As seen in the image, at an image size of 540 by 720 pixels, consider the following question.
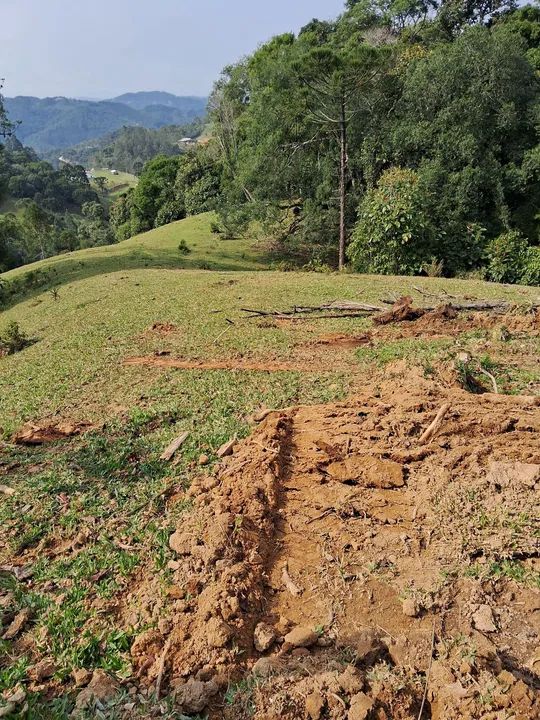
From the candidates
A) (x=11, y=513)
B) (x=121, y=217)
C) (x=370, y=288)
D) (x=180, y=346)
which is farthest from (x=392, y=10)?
(x=11, y=513)

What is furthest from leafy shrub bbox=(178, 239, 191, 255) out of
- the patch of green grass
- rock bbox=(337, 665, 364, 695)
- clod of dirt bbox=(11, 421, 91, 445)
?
rock bbox=(337, 665, 364, 695)

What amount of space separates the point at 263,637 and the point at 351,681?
60 centimetres

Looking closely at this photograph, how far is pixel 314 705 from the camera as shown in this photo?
8.17 feet

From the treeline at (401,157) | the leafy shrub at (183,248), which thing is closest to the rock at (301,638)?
the treeline at (401,157)

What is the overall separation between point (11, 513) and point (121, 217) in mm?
46496

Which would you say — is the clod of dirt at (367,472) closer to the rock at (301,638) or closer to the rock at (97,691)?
the rock at (301,638)

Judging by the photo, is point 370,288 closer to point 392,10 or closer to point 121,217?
point 392,10

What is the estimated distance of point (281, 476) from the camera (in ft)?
14.9

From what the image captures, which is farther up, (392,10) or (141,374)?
(392,10)

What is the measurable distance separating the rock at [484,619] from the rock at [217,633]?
1429 mm

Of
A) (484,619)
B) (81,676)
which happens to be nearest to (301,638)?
(484,619)

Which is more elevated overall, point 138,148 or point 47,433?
point 138,148

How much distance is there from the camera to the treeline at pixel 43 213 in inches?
1356

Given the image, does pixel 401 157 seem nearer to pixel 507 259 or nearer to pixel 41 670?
pixel 507 259
